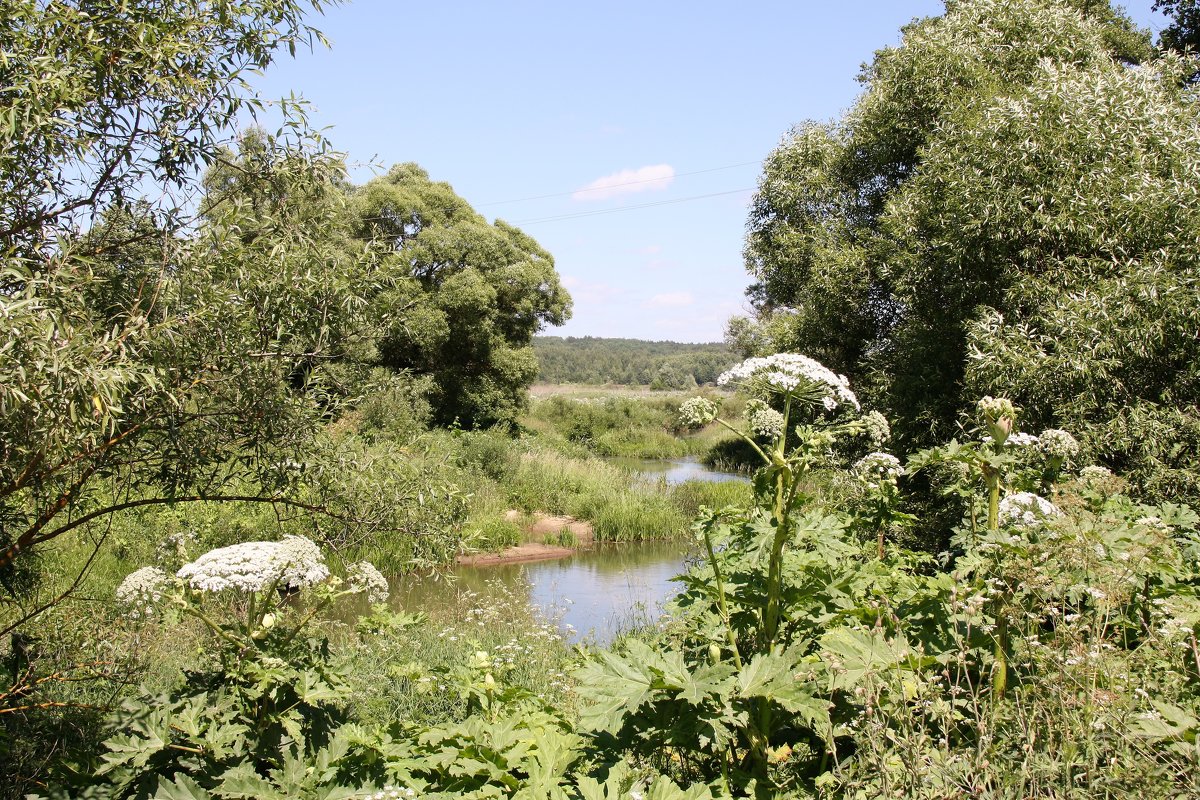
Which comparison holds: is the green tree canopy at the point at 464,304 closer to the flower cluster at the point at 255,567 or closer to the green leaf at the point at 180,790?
the flower cluster at the point at 255,567

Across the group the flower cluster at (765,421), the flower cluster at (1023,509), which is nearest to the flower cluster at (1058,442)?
the flower cluster at (1023,509)

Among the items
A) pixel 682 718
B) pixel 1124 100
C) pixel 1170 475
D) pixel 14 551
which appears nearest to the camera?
pixel 682 718

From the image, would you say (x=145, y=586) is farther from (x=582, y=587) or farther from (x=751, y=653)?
(x=582, y=587)

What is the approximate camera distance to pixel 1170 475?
7.38 m

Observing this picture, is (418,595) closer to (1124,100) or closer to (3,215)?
(3,215)

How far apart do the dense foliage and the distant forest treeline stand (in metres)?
56.0

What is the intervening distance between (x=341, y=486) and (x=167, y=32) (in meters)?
2.18

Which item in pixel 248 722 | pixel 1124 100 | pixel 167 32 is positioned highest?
pixel 1124 100

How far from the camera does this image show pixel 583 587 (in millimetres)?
12555

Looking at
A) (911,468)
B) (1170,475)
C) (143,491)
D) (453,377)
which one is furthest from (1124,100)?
(453,377)

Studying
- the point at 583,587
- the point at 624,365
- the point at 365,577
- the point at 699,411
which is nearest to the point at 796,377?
the point at 699,411

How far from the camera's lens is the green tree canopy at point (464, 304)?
82.0ft

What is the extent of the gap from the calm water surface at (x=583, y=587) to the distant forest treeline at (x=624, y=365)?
54.6 meters

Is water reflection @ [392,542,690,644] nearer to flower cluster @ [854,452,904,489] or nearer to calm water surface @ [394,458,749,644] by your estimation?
calm water surface @ [394,458,749,644]
